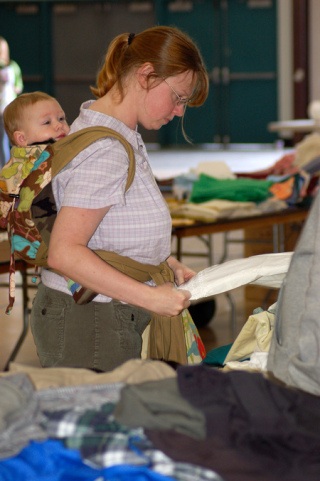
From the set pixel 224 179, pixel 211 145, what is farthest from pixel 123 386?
pixel 211 145

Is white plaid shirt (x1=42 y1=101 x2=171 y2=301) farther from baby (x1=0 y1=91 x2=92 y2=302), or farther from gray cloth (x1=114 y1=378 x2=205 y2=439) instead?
gray cloth (x1=114 y1=378 x2=205 y2=439)

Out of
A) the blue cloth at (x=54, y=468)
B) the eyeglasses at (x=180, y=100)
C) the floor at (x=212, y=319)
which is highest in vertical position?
the eyeglasses at (x=180, y=100)

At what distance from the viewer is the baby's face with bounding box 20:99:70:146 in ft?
9.87

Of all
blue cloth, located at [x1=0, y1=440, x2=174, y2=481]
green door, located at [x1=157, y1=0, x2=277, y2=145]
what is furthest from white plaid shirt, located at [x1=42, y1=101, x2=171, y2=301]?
green door, located at [x1=157, y1=0, x2=277, y2=145]

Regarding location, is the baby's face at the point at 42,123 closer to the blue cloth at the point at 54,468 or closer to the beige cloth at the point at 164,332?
the beige cloth at the point at 164,332

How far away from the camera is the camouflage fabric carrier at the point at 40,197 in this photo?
7.45ft

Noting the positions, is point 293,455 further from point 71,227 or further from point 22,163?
point 22,163

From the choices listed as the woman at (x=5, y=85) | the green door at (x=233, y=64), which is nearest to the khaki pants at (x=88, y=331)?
the woman at (x=5, y=85)

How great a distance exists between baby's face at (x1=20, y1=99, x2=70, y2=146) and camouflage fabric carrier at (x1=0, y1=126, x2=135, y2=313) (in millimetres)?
539

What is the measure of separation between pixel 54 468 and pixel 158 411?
195 mm

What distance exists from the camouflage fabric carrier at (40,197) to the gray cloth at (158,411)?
0.78 m

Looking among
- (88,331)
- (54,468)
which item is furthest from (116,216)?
(54,468)

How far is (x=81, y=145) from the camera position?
88.4 inches

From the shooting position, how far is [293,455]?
1513mm
